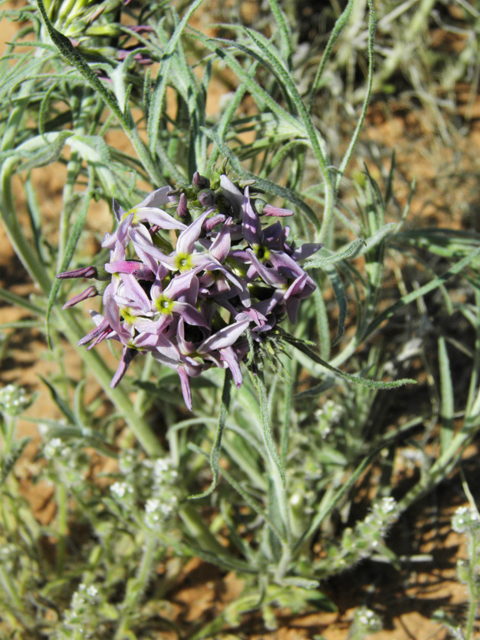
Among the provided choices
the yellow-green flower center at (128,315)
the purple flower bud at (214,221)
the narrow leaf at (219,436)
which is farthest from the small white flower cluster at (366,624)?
the purple flower bud at (214,221)

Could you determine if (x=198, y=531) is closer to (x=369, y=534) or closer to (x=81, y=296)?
(x=369, y=534)

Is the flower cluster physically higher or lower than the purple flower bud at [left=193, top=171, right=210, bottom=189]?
lower

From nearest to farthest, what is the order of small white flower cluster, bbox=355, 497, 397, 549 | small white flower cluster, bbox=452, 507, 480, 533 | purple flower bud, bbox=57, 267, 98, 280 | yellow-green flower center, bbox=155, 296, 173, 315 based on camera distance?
yellow-green flower center, bbox=155, 296, 173, 315 → purple flower bud, bbox=57, 267, 98, 280 → small white flower cluster, bbox=452, 507, 480, 533 → small white flower cluster, bbox=355, 497, 397, 549

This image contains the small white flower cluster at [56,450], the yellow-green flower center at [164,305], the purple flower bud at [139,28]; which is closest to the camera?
the yellow-green flower center at [164,305]

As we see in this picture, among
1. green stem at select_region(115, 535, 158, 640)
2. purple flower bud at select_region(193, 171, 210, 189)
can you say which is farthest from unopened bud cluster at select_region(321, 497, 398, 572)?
purple flower bud at select_region(193, 171, 210, 189)

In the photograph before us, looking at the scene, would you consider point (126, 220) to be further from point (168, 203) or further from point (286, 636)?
point (286, 636)

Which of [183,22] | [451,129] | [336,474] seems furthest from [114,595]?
[451,129]

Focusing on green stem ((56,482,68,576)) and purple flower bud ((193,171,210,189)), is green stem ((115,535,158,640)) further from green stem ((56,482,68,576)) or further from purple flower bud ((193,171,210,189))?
purple flower bud ((193,171,210,189))

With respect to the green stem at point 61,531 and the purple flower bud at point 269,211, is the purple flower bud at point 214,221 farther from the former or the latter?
the green stem at point 61,531

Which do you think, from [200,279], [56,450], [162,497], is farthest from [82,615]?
[200,279]
